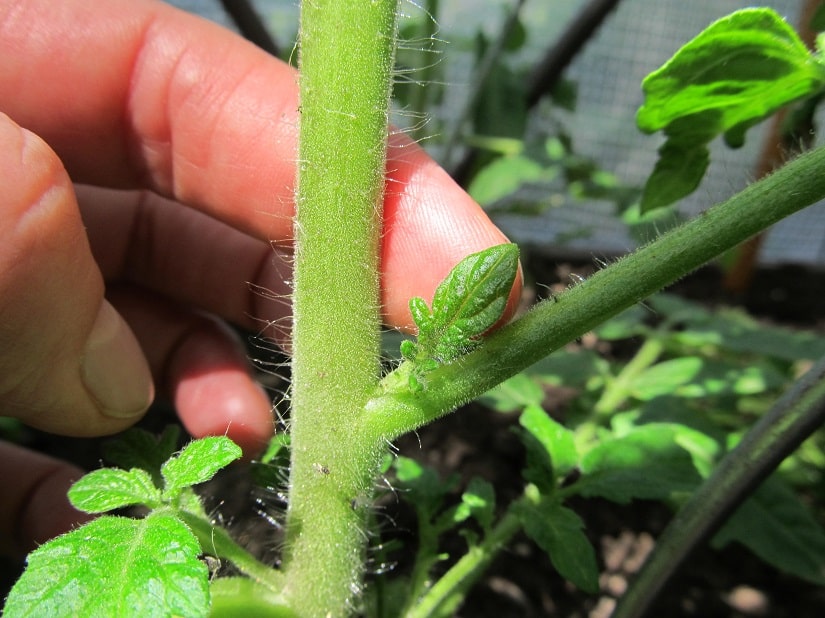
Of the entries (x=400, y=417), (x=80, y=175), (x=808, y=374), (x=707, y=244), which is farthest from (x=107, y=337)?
(x=808, y=374)

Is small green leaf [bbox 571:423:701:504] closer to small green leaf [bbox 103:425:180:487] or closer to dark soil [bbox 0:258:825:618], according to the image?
dark soil [bbox 0:258:825:618]

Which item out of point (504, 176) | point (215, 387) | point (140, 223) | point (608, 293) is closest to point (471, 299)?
point (608, 293)

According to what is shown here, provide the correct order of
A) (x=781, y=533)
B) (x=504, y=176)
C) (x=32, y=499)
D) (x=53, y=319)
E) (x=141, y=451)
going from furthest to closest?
(x=504, y=176)
(x=32, y=499)
(x=781, y=533)
(x=141, y=451)
(x=53, y=319)

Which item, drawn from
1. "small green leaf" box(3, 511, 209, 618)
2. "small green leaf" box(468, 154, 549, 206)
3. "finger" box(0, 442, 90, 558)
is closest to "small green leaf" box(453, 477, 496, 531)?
"small green leaf" box(3, 511, 209, 618)

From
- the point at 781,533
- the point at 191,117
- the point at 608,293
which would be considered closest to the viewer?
the point at 608,293

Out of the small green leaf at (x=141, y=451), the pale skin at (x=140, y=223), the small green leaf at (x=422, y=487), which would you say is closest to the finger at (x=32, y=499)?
the pale skin at (x=140, y=223)

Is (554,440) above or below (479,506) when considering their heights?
above

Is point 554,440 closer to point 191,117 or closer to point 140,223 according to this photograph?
point 191,117

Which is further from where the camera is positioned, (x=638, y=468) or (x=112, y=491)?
(x=638, y=468)
